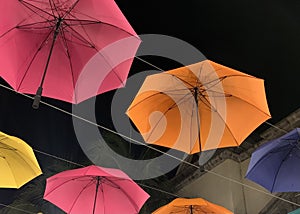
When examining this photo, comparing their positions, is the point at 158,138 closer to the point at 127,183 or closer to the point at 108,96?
the point at 127,183

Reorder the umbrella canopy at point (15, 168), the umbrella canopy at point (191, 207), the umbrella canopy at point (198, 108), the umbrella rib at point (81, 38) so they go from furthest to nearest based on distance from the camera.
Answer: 1. the umbrella canopy at point (191, 207)
2. the umbrella canopy at point (15, 168)
3. the umbrella canopy at point (198, 108)
4. the umbrella rib at point (81, 38)

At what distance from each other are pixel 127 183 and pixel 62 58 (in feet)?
4.77

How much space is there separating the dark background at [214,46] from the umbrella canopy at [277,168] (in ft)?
4.28

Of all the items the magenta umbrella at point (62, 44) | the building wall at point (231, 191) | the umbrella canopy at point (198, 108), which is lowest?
the building wall at point (231, 191)

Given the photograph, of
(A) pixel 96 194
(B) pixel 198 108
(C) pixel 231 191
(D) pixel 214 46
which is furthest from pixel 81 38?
(C) pixel 231 191

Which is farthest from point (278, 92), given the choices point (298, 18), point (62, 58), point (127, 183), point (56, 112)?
point (62, 58)

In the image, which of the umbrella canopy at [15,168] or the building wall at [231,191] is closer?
the umbrella canopy at [15,168]

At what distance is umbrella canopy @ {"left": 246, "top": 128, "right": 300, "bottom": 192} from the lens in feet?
10.4

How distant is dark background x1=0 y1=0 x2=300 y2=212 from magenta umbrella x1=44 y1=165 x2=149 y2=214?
4.28ft

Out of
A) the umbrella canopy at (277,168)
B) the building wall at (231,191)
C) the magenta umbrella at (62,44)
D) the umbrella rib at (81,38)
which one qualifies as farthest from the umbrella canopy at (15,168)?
the building wall at (231,191)

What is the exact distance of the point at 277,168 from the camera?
10.7ft

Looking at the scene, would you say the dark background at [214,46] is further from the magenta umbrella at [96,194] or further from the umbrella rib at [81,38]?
the umbrella rib at [81,38]

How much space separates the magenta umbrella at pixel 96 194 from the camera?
3.27m

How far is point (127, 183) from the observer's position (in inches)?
129
